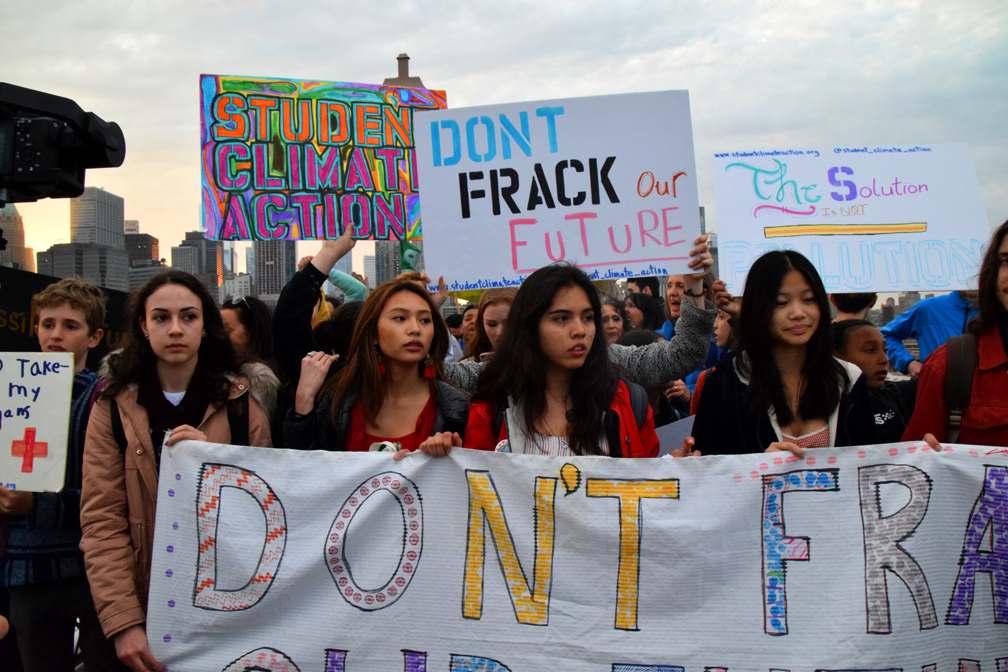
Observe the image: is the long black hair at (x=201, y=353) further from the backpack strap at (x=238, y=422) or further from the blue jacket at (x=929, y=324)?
the blue jacket at (x=929, y=324)

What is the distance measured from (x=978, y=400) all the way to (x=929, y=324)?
2.51 meters

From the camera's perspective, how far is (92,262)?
22.6 m

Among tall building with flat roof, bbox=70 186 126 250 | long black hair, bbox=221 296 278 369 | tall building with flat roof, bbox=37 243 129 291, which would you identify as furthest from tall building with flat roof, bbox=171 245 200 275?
long black hair, bbox=221 296 278 369

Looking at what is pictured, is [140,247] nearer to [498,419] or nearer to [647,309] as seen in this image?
[647,309]

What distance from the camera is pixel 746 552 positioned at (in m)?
2.27

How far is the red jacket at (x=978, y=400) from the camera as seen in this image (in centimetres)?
238

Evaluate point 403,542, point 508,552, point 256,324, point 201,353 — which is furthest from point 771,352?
point 256,324

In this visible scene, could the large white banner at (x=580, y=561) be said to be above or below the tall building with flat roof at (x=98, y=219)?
below

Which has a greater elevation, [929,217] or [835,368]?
[929,217]

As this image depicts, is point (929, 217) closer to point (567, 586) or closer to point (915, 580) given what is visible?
point (915, 580)

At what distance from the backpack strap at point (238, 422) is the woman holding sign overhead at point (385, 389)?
0.52 feet

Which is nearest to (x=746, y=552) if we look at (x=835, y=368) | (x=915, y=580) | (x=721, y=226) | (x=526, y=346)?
(x=915, y=580)

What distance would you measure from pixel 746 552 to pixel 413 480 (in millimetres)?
1092

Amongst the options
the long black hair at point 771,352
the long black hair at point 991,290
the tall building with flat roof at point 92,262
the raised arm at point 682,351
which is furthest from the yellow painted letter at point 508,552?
the tall building with flat roof at point 92,262
